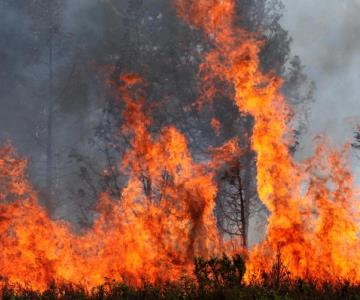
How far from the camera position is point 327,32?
137 ft

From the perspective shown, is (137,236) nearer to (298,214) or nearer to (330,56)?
(298,214)

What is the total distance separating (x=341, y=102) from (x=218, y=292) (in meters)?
35.0

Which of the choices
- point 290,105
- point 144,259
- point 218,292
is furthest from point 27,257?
point 290,105

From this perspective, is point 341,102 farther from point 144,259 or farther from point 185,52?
point 144,259

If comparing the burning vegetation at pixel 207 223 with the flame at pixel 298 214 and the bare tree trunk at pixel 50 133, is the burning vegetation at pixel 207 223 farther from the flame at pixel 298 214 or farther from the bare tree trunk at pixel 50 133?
the bare tree trunk at pixel 50 133

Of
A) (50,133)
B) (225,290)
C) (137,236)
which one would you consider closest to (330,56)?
(50,133)

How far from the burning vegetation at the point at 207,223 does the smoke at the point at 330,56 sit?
686 inches

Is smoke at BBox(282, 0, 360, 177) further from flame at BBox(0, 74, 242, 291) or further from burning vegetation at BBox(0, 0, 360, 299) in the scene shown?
flame at BBox(0, 74, 242, 291)

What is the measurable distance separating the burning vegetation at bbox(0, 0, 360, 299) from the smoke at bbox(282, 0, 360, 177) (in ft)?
57.2

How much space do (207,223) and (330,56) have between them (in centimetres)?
2677

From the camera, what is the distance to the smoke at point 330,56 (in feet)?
123

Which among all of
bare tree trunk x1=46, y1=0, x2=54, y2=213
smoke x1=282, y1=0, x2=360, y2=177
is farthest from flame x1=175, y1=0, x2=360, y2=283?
smoke x1=282, y1=0, x2=360, y2=177

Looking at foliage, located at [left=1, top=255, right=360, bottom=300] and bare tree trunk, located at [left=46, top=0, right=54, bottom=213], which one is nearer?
foliage, located at [left=1, top=255, right=360, bottom=300]

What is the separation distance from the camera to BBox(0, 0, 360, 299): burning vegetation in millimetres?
11133
